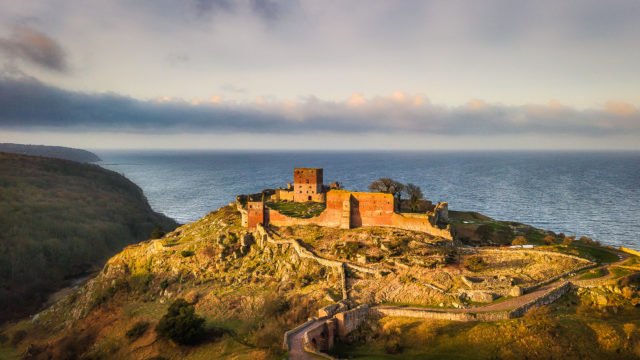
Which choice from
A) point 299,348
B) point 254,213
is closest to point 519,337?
point 299,348

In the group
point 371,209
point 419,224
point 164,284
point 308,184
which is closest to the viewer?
point 419,224

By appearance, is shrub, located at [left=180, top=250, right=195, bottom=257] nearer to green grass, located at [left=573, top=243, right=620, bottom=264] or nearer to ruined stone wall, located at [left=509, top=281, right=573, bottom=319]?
ruined stone wall, located at [left=509, top=281, right=573, bottom=319]

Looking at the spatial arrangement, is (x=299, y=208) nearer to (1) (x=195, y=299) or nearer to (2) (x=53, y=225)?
(1) (x=195, y=299)

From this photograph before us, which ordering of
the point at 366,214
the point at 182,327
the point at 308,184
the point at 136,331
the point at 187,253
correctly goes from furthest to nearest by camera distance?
the point at 308,184 → the point at 187,253 → the point at 366,214 → the point at 136,331 → the point at 182,327

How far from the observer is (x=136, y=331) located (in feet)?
159

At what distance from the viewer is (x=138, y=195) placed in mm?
165125

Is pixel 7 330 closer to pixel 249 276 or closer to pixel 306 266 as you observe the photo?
pixel 249 276

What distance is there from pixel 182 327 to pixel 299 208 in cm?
2538

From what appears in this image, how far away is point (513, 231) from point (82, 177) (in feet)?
529

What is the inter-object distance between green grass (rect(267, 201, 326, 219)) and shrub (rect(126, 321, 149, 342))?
69.5ft

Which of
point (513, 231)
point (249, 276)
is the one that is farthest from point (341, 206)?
point (513, 231)

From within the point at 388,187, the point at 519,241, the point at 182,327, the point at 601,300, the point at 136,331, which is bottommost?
the point at 136,331

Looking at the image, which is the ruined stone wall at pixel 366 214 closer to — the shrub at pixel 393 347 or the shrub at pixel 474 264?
the shrub at pixel 474 264

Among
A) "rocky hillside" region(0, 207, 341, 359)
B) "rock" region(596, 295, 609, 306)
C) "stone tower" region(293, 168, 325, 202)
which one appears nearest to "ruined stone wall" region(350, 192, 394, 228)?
"rocky hillside" region(0, 207, 341, 359)
